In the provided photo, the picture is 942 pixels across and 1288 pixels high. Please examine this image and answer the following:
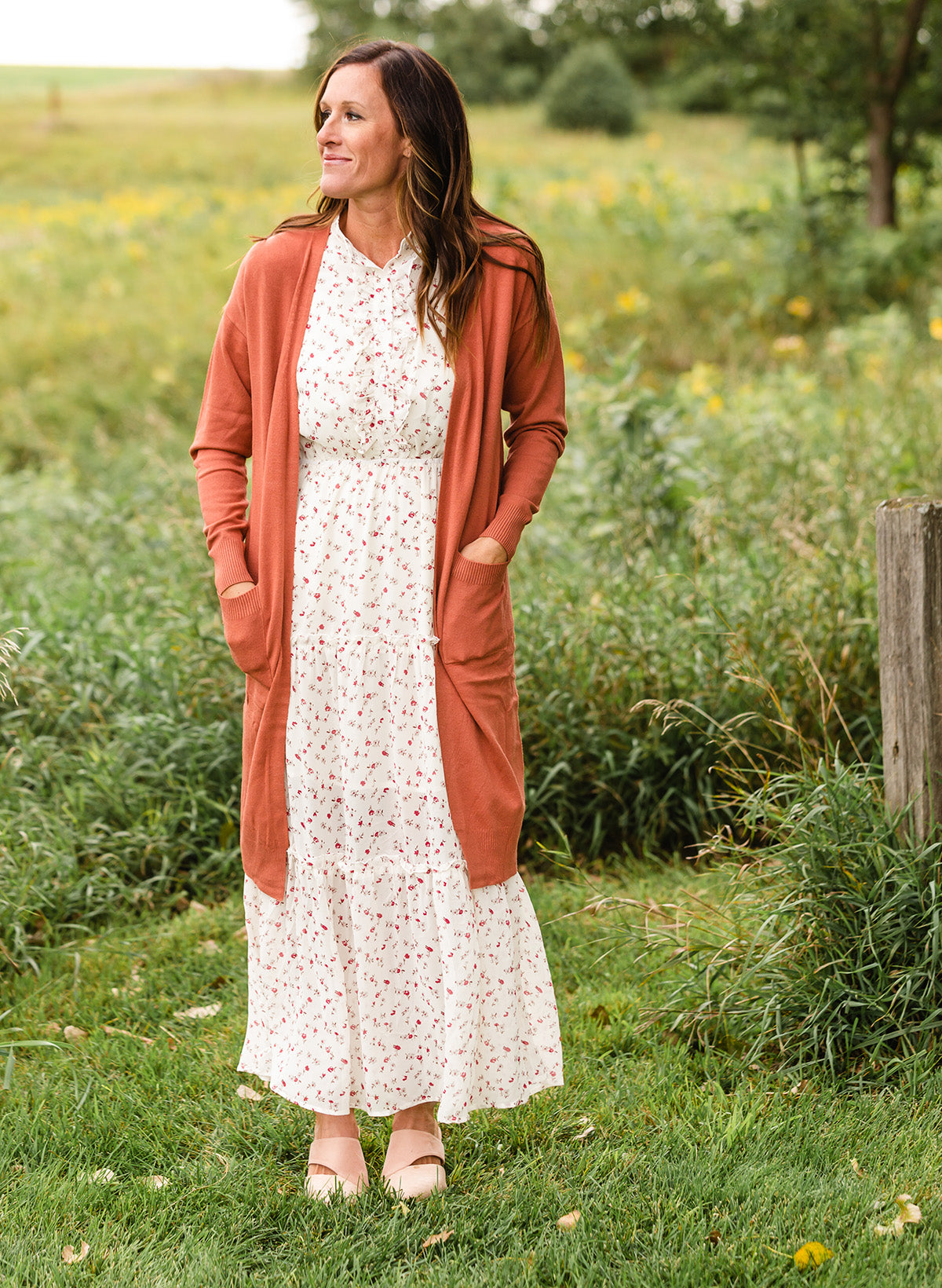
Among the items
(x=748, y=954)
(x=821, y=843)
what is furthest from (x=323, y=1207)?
(x=821, y=843)

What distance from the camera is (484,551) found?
86.3 inches

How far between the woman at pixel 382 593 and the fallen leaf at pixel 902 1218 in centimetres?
69

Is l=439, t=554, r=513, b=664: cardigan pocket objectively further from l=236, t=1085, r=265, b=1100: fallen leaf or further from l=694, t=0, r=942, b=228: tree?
l=694, t=0, r=942, b=228: tree

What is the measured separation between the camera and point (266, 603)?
86.6 inches

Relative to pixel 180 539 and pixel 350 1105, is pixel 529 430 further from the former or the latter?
pixel 180 539

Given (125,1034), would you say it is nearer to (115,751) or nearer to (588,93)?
(115,751)

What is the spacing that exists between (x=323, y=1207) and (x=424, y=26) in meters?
32.8

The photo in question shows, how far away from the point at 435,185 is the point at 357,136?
0.52 ft

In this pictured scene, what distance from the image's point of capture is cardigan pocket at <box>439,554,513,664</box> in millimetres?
2180

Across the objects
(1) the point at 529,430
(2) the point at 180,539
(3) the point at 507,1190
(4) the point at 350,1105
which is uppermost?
(1) the point at 529,430

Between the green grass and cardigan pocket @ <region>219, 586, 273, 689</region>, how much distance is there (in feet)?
3.25

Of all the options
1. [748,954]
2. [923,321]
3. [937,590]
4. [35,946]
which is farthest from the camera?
[923,321]

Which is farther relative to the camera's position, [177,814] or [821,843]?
[177,814]

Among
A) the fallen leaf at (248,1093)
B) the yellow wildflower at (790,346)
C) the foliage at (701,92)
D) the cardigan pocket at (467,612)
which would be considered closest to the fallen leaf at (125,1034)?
the fallen leaf at (248,1093)
